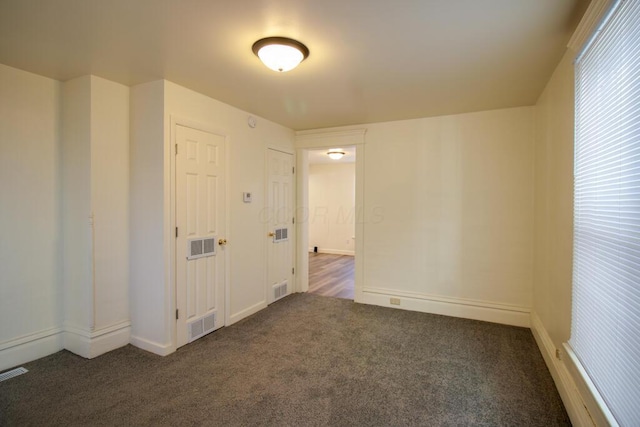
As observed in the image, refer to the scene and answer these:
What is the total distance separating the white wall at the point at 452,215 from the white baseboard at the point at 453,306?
1 centimetres

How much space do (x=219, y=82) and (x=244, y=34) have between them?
95 cm

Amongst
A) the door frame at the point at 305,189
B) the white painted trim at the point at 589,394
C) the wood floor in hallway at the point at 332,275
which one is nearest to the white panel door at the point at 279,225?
the door frame at the point at 305,189

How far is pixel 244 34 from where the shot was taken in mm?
2035

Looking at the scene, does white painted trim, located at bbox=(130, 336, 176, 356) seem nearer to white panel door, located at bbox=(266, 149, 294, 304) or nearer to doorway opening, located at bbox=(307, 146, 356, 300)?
white panel door, located at bbox=(266, 149, 294, 304)

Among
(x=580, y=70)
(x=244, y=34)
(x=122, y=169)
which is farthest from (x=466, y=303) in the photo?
(x=122, y=169)

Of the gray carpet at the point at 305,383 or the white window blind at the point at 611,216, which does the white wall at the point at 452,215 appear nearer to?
the gray carpet at the point at 305,383

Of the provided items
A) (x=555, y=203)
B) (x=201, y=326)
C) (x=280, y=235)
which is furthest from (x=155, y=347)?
(x=555, y=203)

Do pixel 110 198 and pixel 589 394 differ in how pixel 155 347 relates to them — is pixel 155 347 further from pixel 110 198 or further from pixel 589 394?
Answer: pixel 589 394

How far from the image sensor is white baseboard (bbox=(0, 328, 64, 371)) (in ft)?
8.36

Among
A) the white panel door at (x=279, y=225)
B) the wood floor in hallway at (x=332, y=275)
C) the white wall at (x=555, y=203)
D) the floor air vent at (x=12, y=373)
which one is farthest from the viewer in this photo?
the wood floor in hallway at (x=332, y=275)

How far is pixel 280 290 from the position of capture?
4512mm

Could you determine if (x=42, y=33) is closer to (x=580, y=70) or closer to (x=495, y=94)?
(x=580, y=70)

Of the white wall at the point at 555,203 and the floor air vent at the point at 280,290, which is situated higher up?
the white wall at the point at 555,203

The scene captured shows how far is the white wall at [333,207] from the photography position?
848cm
